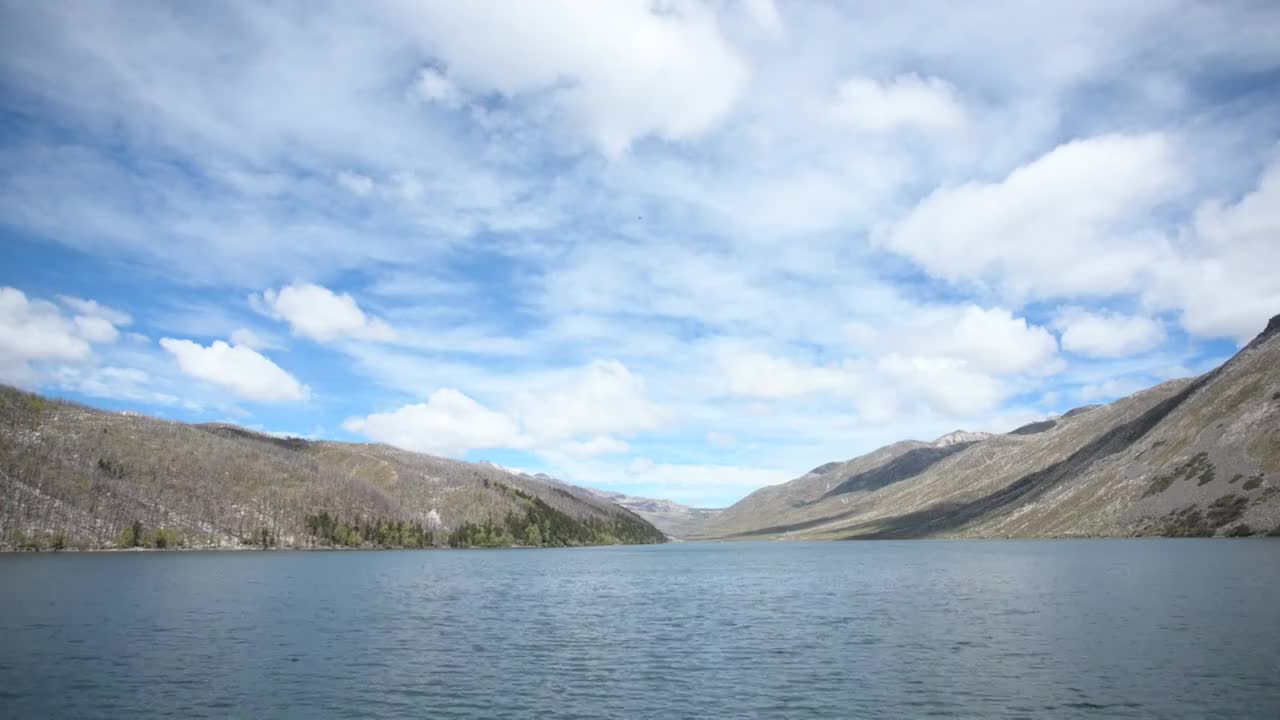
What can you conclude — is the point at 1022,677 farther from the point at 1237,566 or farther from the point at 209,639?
the point at 1237,566

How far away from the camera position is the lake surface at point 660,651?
41.8 m

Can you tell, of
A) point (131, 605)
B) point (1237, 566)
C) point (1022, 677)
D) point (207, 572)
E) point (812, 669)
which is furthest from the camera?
point (207, 572)

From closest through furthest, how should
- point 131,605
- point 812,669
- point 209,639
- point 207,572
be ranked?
point 812,669, point 209,639, point 131,605, point 207,572

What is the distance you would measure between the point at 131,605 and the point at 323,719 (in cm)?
6945

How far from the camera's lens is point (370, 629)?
7275 centimetres

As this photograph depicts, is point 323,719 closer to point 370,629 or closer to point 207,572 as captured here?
point 370,629

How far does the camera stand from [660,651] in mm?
58781

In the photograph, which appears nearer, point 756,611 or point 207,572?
point 756,611

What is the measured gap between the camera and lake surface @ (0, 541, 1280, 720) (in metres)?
41.8

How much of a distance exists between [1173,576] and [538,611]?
94.0 meters

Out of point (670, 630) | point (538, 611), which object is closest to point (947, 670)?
point (670, 630)

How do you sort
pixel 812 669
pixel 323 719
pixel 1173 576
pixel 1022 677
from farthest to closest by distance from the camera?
pixel 1173 576
pixel 812 669
pixel 1022 677
pixel 323 719

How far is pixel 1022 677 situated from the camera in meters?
47.0

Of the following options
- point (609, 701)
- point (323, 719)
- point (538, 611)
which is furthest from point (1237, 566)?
point (323, 719)
